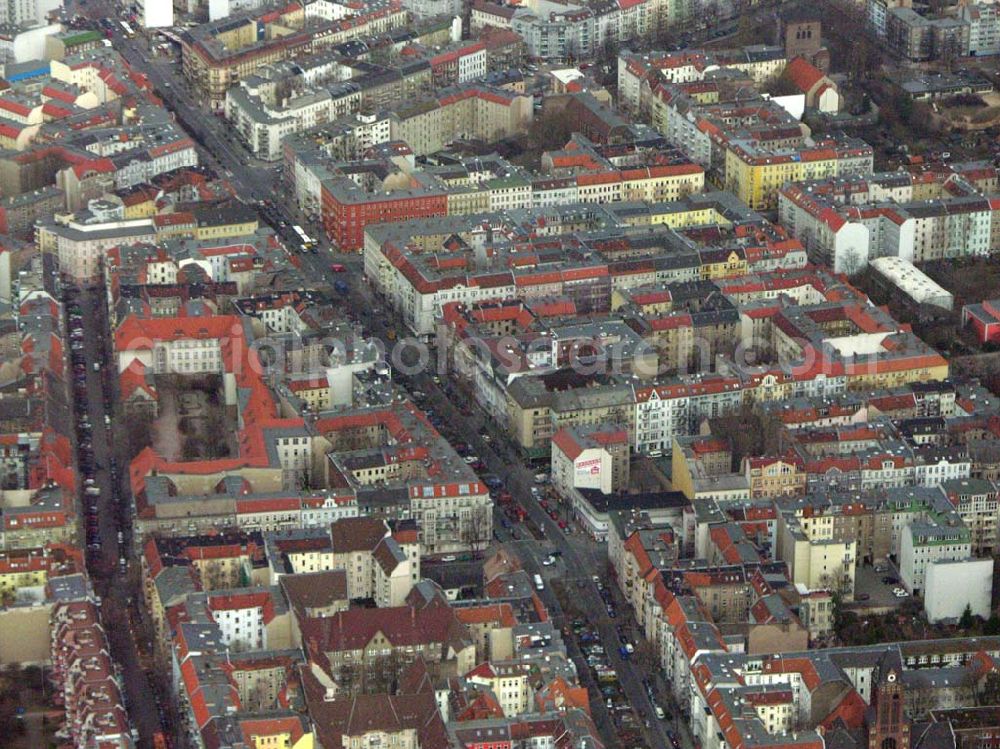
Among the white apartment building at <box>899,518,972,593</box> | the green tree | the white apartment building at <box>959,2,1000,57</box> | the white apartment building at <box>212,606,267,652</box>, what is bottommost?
the white apartment building at <box>959,2,1000,57</box>

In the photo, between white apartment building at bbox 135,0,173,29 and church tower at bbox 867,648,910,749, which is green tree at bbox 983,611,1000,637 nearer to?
church tower at bbox 867,648,910,749

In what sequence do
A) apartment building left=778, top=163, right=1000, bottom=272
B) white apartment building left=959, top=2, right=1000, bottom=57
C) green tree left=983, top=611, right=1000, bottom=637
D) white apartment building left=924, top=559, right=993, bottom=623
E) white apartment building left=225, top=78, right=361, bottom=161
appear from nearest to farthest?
green tree left=983, top=611, right=1000, bottom=637, white apartment building left=924, top=559, right=993, bottom=623, apartment building left=778, top=163, right=1000, bottom=272, white apartment building left=225, top=78, right=361, bottom=161, white apartment building left=959, top=2, right=1000, bottom=57

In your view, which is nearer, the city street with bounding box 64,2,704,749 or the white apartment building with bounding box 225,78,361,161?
the city street with bounding box 64,2,704,749

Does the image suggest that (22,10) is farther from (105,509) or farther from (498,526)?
(498,526)

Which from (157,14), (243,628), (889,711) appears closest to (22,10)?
(157,14)

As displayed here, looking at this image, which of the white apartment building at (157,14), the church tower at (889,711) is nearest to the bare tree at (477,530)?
the church tower at (889,711)

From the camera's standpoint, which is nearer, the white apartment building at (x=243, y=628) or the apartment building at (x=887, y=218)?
the white apartment building at (x=243, y=628)

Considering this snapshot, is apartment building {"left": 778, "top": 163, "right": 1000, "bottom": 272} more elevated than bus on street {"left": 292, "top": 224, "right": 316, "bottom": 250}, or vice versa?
apartment building {"left": 778, "top": 163, "right": 1000, "bottom": 272}

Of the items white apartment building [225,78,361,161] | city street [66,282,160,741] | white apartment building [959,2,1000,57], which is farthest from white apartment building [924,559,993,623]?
white apartment building [959,2,1000,57]

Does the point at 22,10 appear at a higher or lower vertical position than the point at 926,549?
lower

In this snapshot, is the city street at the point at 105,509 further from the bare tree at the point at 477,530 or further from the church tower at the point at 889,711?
the church tower at the point at 889,711
